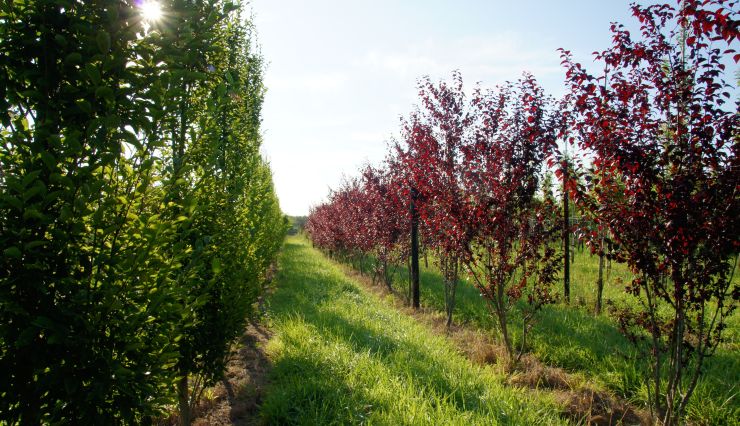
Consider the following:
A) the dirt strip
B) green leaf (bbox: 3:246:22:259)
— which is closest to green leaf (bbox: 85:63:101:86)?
green leaf (bbox: 3:246:22:259)

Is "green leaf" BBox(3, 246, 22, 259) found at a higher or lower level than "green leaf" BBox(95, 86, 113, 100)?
lower

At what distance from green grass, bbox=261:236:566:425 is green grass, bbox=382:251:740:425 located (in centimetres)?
126

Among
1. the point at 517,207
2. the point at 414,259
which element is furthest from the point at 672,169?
the point at 414,259

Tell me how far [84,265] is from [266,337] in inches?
235

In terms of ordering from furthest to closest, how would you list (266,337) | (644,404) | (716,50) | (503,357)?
(266,337) < (503,357) < (644,404) < (716,50)

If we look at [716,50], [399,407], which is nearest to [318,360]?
[399,407]

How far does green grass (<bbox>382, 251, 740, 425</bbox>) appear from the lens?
4328 mm

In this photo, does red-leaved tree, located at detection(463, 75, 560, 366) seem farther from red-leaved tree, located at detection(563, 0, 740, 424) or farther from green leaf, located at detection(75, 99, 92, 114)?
green leaf, located at detection(75, 99, 92, 114)

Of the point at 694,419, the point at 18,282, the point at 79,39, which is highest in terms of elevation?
the point at 79,39

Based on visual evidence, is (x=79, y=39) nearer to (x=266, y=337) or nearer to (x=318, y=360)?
(x=318, y=360)

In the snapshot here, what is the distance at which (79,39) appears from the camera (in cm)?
168

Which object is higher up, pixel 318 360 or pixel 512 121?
pixel 512 121

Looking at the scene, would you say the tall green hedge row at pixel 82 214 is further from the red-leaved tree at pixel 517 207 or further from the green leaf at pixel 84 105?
the red-leaved tree at pixel 517 207

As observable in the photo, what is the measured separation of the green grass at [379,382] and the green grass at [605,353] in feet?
4.15
